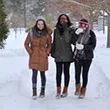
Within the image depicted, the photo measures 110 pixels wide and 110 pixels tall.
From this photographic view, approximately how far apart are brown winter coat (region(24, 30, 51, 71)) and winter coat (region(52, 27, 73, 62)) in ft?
0.52

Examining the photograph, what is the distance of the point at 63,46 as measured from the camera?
8219 mm

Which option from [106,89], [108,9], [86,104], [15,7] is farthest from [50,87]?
[15,7]

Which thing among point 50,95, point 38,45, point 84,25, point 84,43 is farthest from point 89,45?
point 50,95

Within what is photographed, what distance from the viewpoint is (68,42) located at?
8203 mm

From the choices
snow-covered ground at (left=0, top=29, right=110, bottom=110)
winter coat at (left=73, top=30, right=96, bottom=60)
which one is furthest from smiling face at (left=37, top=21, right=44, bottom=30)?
snow-covered ground at (left=0, top=29, right=110, bottom=110)

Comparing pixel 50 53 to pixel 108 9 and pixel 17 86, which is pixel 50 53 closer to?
pixel 17 86

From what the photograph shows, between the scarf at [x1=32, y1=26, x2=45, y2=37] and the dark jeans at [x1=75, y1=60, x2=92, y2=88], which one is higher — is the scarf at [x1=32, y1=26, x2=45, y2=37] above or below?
above

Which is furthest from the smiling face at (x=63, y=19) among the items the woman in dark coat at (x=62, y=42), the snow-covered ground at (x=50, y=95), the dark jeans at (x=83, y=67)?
the snow-covered ground at (x=50, y=95)

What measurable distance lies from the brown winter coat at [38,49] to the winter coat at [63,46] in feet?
0.52

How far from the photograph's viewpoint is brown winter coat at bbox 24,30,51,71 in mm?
8250

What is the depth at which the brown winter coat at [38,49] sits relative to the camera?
8.25 meters

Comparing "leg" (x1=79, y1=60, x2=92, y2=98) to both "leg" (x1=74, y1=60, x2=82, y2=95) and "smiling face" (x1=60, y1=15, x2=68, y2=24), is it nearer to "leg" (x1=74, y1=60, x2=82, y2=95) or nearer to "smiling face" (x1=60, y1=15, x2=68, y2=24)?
"leg" (x1=74, y1=60, x2=82, y2=95)

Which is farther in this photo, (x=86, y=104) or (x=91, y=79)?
(x=91, y=79)

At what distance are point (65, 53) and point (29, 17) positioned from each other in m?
73.4
